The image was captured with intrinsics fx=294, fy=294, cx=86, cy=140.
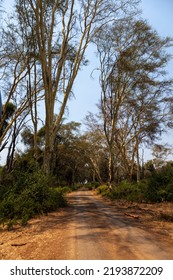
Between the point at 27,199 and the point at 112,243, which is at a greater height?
the point at 27,199

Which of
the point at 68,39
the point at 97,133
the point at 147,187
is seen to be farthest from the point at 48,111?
the point at 97,133

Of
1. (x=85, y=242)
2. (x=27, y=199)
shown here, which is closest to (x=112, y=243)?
(x=85, y=242)

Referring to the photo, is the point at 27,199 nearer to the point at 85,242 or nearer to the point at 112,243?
the point at 85,242

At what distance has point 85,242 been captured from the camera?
5613mm

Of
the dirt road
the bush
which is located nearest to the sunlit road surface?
the dirt road

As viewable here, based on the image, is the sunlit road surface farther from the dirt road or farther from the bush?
the bush

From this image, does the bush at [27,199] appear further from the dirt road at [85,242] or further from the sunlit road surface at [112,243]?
the sunlit road surface at [112,243]

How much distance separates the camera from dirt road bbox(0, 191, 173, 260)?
4766 mm

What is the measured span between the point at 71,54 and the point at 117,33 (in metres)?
4.13

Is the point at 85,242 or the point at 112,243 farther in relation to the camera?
the point at 85,242

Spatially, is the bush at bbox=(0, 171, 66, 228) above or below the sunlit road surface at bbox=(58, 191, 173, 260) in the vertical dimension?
above

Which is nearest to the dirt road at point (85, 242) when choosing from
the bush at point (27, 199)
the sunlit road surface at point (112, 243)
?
the sunlit road surface at point (112, 243)

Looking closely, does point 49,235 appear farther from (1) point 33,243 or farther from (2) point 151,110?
(2) point 151,110

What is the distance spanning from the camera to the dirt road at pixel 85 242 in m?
4.77
